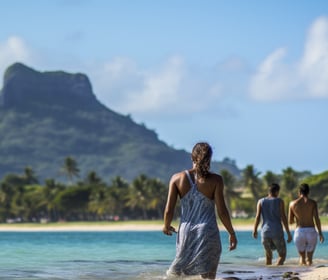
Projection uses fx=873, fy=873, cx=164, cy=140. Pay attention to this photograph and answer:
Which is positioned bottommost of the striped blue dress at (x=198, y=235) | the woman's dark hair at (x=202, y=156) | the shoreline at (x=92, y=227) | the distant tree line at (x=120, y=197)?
the striped blue dress at (x=198, y=235)

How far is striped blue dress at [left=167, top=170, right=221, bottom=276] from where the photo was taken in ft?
33.8

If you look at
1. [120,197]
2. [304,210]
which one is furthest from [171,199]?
[120,197]

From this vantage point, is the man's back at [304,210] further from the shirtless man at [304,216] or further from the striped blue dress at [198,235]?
the striped blue dress at [198,235]

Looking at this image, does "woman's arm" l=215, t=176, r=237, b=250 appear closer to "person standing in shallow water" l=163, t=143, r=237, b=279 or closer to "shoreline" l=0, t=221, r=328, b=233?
"person standing in shallow water" l=163, t=143, r=237, b=279

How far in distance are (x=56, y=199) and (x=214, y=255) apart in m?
137

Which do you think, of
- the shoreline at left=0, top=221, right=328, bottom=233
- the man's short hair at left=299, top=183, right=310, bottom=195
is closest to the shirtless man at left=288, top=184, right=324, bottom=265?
the man's short hair at left=299, top=183, right=310, bottom=195

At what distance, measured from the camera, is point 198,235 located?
10.4m

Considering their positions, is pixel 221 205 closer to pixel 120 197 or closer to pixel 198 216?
pixel 198 216

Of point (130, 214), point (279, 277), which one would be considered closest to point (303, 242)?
point (279, 277)

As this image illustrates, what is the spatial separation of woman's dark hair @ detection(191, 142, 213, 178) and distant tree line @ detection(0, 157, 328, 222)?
107487mm

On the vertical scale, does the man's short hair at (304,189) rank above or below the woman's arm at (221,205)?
above

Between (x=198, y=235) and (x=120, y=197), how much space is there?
131 m

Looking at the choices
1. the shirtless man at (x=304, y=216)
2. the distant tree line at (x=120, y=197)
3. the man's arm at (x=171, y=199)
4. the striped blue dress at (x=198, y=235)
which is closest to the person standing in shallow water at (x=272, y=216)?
the shirtless man at (x=304, y=216)

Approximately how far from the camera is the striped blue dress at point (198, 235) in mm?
10297
